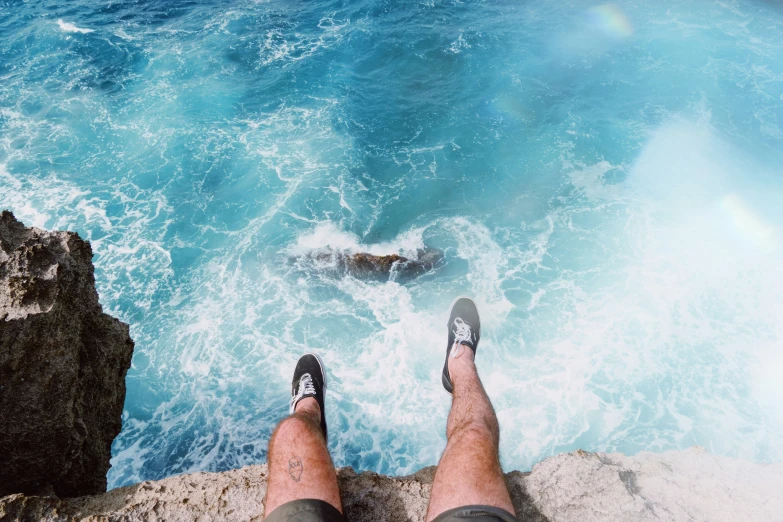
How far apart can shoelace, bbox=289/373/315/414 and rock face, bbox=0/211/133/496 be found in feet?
8.82

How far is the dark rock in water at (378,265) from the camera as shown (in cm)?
1519

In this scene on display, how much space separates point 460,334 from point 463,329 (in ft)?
0.47

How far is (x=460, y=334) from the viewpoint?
738 centimetres

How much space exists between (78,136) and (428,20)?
2265 cm

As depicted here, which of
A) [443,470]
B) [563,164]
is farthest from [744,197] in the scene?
[443,470]

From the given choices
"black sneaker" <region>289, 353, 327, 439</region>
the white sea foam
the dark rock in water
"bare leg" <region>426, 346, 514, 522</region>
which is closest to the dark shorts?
"bare leg" <region>426, 346, 514, 522</region>

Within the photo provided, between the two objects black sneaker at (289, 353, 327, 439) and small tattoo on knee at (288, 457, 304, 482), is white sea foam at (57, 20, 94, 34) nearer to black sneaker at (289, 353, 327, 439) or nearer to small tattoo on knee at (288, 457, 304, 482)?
black sneaker at (289, 353, 327, 439)

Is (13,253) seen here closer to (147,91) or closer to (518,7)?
(147,91)

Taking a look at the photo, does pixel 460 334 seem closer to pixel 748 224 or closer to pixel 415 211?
pixel 415 211

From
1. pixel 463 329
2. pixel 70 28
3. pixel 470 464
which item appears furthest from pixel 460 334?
pixel 70 28

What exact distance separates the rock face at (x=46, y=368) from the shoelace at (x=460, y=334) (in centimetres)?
546

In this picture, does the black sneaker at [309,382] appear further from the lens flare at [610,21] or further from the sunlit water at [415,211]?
the lens flare at [610,21]

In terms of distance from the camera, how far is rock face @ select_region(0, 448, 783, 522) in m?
4.30

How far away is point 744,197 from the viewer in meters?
17.5
